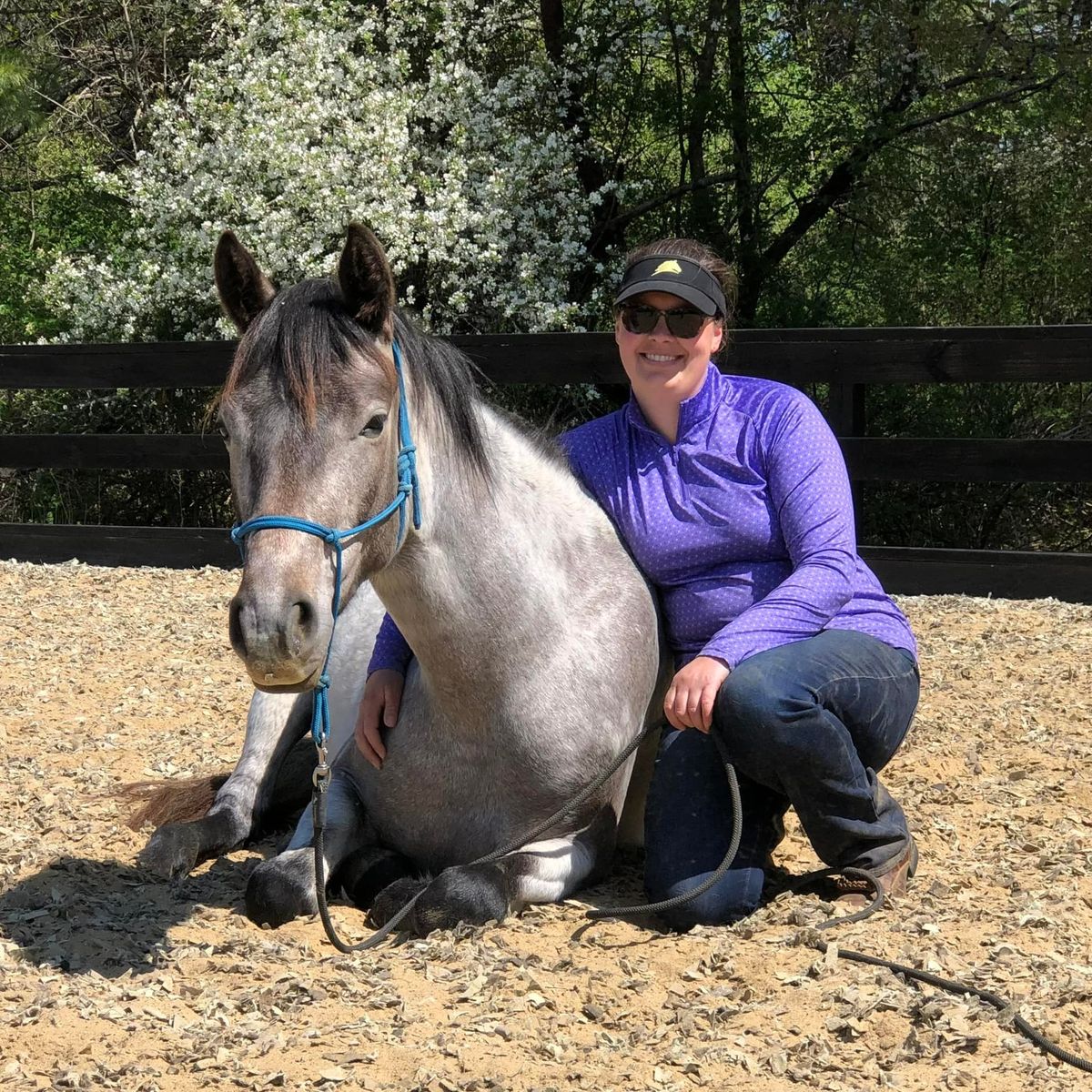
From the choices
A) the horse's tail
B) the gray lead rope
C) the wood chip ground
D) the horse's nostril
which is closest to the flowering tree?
the horse's tail

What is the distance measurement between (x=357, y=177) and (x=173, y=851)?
6541mm

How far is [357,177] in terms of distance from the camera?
8.88 meters

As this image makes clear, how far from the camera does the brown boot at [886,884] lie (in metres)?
2.88

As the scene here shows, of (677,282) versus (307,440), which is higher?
(677,282)

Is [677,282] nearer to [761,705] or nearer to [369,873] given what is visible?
[761,705]

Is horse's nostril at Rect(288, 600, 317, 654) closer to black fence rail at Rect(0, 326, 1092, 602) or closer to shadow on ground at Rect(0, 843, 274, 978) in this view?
shadow on ground at Rect(0, 843, 274, 978)

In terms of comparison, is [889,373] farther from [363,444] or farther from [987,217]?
[363,444]

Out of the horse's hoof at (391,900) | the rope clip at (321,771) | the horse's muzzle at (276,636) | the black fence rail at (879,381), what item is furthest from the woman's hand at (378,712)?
the black fence rail at (879,381)

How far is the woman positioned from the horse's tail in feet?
2.81

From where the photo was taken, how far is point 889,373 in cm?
663

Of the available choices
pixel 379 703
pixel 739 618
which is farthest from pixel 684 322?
pixel 379 703

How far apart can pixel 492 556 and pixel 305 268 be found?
6270mm

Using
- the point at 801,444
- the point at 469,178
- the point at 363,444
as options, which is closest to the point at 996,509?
the point at 469,178

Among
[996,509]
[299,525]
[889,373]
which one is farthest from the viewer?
[996,509]
